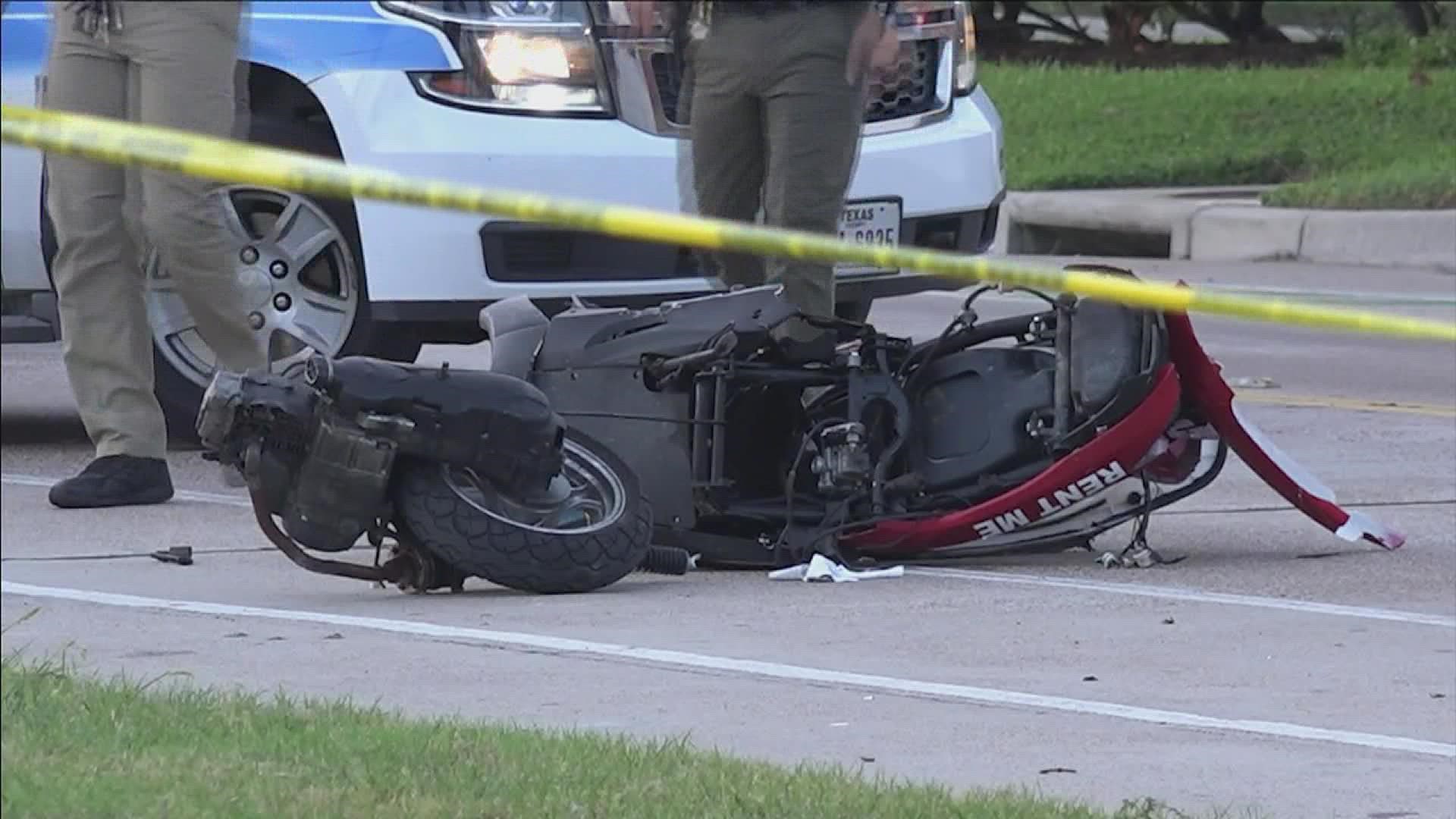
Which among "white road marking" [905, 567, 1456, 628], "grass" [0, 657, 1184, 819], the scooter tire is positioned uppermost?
"grass" [0, 657, 1184, 819]

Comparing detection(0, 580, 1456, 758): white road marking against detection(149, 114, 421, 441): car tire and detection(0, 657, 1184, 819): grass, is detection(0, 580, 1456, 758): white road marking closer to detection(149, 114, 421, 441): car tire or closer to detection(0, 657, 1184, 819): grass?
detection(0, 657, 1184, 819): grass

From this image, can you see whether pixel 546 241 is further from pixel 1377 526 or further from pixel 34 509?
pixel 1377 526

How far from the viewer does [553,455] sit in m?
5.93

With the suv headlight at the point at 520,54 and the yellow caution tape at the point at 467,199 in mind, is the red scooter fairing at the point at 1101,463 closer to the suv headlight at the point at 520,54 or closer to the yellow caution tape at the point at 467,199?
the suv headlight at the point at 520,54

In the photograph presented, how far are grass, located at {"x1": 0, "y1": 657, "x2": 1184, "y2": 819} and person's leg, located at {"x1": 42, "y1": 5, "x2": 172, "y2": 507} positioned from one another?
2.36 meters

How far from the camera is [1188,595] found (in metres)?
6.19

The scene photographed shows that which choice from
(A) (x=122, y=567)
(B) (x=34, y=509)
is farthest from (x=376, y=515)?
(B) (x=34, y=509)

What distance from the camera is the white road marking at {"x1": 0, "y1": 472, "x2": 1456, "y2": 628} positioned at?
5.96m

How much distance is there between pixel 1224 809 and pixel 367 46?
3.78 metres

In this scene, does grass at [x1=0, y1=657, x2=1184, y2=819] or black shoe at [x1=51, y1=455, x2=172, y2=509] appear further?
black shoe at [x1=51, y1=455, x2=172, y2=509]

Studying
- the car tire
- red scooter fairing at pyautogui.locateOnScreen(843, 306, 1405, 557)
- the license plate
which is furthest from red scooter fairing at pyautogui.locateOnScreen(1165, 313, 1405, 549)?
the car tire

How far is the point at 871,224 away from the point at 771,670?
2707mm

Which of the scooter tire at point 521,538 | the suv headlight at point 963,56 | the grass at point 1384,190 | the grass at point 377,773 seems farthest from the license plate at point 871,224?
the grass at point 1384,190

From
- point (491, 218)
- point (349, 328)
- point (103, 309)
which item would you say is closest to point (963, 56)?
point (491, 218)
